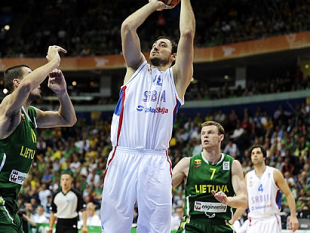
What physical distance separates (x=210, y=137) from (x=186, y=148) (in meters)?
14.9

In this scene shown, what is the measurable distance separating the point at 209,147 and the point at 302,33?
16.8 metres

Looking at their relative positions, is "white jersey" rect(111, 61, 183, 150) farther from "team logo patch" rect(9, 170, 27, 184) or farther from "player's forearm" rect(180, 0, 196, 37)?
"team logo patch" rect(9, 170, 27, 184)

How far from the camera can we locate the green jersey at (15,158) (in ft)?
16.3

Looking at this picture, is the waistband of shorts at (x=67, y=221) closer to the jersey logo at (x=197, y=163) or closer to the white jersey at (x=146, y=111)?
the jersey logo at (x=197, y=163)

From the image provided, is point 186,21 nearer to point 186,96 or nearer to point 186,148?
point 186,148

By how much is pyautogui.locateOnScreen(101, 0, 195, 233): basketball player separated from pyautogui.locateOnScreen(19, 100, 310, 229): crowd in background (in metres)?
9.57

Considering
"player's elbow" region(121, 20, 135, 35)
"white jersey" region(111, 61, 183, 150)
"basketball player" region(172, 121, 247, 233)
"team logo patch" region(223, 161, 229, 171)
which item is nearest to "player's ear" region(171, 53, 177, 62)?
"white jersey" region(111, 61, 183, 150)

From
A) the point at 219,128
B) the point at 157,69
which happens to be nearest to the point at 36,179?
the point at 219,128

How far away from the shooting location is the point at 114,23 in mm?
30500

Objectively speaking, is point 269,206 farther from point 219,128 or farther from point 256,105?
point 256,105

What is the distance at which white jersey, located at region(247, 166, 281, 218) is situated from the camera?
970 centimetres

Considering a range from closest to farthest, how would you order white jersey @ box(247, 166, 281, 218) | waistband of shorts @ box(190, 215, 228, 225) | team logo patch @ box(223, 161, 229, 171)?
waistband of shorts @ box(190, 215, 228, 225) → team logo patch @ box(223, 161, 229, 171) → white jersey @ box(247, 166, 281, 218)

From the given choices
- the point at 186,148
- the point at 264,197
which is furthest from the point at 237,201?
the point at 186,148

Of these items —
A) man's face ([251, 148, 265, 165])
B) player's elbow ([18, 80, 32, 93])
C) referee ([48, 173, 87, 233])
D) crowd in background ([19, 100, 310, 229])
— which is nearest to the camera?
player's elbow ([18, 80, 32, 93])
